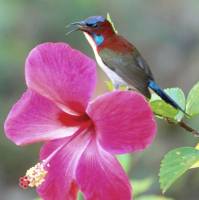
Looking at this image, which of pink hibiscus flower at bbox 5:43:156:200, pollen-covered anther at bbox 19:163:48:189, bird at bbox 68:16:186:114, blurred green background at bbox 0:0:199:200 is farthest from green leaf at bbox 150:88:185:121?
blurred green background at bbox 0:0:199:200

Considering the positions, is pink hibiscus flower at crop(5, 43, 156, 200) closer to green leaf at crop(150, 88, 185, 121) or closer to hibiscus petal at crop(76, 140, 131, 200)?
hibiscus petal at crop(76, 140, 131, 200)

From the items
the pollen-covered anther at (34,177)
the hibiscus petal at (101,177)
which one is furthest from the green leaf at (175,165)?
the pollen-covered anther at (34,177)

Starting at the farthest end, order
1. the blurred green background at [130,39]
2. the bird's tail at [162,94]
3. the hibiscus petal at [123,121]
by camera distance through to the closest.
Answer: the blurred green background at [130,39]
the bird's tail at [162,94]
the hibiscus petal at [123,121]

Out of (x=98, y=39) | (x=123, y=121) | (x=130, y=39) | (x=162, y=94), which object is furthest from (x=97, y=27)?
(x=130, y=39)

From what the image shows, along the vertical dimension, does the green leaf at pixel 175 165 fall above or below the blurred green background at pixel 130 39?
above

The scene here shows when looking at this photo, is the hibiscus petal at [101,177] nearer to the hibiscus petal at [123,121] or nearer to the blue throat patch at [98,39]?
the hibiscus petal at [123,121]

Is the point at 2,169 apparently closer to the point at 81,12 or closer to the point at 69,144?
the point at 81,12

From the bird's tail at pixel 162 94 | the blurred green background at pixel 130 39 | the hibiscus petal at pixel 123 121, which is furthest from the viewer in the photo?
the blurred green background at pixel 130 39
